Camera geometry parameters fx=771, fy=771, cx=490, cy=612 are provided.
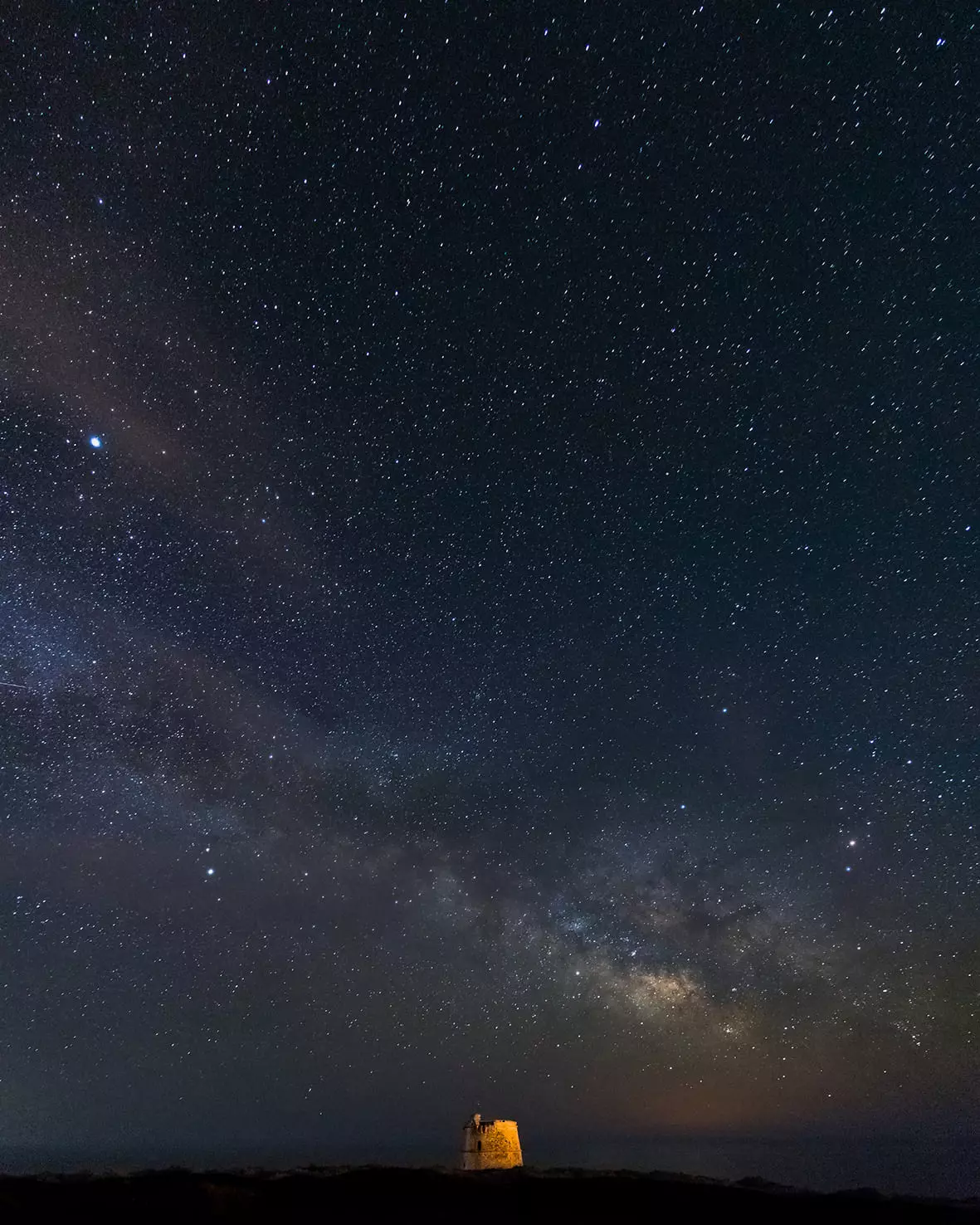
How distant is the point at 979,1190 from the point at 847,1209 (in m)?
108

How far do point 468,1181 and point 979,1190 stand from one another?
110463 millimetres

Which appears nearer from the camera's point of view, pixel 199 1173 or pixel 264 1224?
pixel 264 1224

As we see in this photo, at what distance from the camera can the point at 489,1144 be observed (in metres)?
36.2

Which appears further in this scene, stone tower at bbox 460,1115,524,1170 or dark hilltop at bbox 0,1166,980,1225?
stone tower at bbox 460,1115,524,1170

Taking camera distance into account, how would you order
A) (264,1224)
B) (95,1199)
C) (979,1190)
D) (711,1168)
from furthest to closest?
(711,1168) → (979,1190) → (95,1199) → (264,1224)

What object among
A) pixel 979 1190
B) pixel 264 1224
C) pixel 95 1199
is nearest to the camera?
pixel 264 1224

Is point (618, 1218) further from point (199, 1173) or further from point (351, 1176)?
point (199, 1173)

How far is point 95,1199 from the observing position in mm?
14156

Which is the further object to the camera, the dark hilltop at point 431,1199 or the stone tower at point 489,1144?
the stone tower at point 489,1144

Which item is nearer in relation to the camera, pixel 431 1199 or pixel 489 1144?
pixel 431 1199

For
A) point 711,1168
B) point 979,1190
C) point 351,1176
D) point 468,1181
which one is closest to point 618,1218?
point 468,1181

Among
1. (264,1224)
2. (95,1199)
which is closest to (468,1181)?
(264,1224)

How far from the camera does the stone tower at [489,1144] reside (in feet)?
116

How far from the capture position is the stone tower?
35.5m
